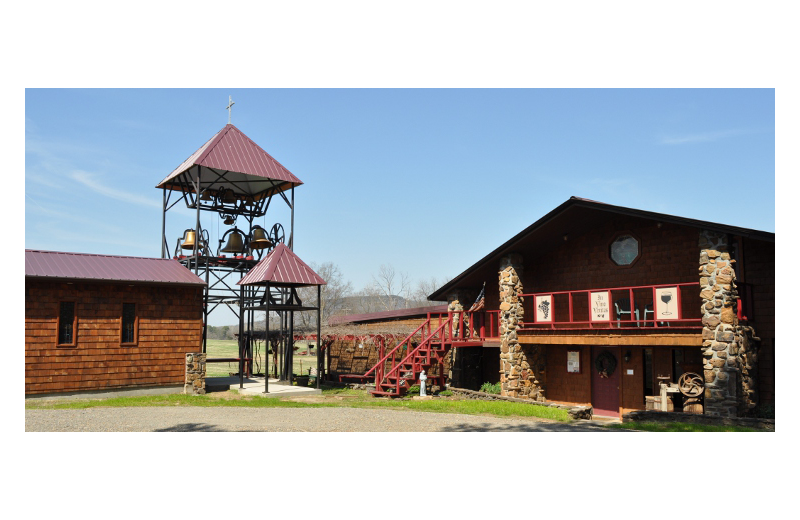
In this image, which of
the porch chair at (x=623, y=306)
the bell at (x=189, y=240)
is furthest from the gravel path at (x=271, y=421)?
the bell at (x=189, y=240)

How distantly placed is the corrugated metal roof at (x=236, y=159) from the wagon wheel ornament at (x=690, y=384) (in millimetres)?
15649

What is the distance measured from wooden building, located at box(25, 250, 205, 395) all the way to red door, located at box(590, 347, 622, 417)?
12.7 metres

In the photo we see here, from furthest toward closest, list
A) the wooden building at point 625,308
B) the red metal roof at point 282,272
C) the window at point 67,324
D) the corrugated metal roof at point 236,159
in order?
the corrugated metal roof at point 236,159 → the red metal roof at point 282,272 → the window at point 67,324 → the wooden building at point 625,308

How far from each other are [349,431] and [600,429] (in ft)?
17.5

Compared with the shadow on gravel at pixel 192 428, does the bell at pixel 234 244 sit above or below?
above

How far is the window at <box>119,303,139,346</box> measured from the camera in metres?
20.2

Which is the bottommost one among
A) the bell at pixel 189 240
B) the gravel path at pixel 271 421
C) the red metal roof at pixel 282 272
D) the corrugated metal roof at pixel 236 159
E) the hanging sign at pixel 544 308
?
the gravel path at pixel 271 421

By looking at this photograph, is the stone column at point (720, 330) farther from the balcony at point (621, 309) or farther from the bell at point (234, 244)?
the bell at point (234, 244)

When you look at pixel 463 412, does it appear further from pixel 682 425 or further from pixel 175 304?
pixel 175 304

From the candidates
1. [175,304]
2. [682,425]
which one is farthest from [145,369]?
[682,425]

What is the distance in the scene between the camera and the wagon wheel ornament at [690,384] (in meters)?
16.5

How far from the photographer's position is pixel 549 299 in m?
20.3

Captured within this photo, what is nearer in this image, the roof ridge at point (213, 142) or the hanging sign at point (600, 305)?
the hanging sign at point (600, 305)

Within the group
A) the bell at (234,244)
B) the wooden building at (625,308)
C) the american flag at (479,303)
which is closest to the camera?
the wooden building at (625,308)
